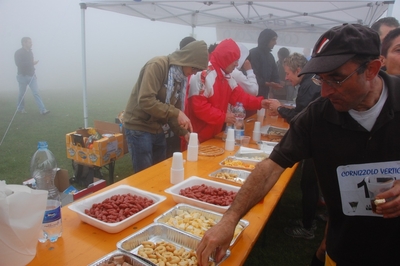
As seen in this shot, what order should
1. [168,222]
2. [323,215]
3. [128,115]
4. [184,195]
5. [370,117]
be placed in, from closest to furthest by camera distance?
1. [370,117]
2. [168,222]
3. [184,195]
4. [128,115]
5. [323,215]

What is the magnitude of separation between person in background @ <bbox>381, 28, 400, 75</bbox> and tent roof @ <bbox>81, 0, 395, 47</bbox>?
301cm

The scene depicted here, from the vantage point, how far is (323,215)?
3752mm

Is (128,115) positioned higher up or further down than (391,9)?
further down

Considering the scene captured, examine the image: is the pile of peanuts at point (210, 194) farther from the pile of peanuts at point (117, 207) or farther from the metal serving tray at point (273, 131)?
the metal serving tray at point (273, 131)

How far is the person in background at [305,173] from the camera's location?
9.84 ft

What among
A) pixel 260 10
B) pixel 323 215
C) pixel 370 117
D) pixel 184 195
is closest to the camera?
pixel 370 117

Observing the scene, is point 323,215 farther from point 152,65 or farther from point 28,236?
point 28,236

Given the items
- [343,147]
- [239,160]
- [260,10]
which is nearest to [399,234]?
[343,147]

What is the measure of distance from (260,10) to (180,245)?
623 cm

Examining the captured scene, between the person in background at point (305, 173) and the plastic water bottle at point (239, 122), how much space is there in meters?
0.47

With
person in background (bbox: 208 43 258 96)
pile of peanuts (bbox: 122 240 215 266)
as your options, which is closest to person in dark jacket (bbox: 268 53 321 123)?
person in background (bbox: 208 43 258 96)

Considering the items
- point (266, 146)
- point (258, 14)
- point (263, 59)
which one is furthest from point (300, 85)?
point (258, 14)

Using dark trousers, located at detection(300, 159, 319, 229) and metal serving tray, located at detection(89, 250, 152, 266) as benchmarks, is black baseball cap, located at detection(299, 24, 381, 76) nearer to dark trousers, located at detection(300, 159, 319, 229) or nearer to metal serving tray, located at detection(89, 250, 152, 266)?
metal serving tray, located at detection(89, 250, 152, 266)

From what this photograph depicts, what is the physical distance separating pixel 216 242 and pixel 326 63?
0.83 meters
